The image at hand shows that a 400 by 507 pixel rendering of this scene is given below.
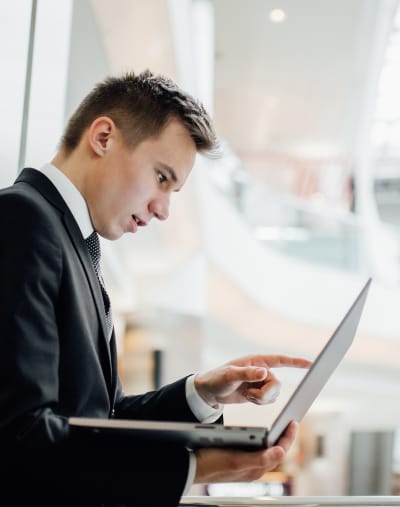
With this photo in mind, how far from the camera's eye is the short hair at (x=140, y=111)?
1.39 m

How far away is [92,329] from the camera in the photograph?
123cm

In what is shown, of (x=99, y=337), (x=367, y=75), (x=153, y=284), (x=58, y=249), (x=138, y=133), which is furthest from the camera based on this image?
(x=367, y=75)

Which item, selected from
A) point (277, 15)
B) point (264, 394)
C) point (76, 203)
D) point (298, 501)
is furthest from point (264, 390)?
point (277, 15)

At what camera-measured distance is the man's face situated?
137 cm

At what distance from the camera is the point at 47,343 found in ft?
3.44

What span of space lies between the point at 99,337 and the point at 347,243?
7.87 meters

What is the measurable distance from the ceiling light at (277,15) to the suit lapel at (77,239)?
7730 millimetres

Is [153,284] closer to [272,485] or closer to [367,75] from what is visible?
[367,75]

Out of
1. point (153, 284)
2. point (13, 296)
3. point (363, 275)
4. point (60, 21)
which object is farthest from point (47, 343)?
point (363, 275)

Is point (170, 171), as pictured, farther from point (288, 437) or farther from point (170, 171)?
point (288, 437)

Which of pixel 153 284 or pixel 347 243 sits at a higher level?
pixel 347 243

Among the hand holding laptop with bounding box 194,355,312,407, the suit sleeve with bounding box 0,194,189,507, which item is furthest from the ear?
the hand holding laptop with bounding box 194,355,312,407

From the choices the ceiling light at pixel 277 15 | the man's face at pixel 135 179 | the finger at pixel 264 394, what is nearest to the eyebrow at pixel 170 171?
the man's face at pixel 135 179

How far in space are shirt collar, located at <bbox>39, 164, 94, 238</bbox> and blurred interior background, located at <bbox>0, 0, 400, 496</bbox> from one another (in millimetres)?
2364
